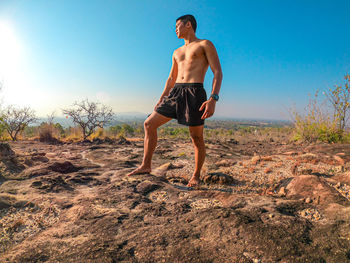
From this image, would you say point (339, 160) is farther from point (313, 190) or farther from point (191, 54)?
point (191, 54)

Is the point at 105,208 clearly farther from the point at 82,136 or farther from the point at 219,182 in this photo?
the point at 82,136

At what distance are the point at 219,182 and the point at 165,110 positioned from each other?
3.75 feet

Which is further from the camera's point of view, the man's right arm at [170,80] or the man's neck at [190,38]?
the man's right arm at [170,80]

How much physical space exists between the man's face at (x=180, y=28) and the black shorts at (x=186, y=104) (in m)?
0.68

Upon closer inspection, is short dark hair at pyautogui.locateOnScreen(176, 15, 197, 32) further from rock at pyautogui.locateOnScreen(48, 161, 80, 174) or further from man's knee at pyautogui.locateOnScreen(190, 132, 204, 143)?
rock at pyautogui.locateOnScreen(48, 161, 80, 174)

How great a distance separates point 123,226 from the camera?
4.91 ft

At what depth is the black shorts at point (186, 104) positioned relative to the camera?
2.38 meters

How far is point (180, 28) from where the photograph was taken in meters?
2.62

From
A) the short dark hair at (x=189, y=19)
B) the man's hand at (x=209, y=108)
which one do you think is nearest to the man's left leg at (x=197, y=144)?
the man's hand at (x=209, y=108)

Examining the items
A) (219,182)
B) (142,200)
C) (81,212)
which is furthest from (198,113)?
(81,212)

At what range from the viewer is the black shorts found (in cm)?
238

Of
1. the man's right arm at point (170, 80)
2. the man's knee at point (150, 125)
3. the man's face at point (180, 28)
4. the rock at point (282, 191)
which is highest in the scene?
the man's face at point (180, 28)

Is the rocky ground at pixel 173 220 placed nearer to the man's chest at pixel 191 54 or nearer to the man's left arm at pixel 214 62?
the man's left arm at pixel 214 62

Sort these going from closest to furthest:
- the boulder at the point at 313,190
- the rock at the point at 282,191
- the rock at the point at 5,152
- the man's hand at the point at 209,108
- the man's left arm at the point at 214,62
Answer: the boulder at the point at 313,190, the rock at the point at 282,191, the man's hand at the point at 209,108, the man's left arm at the point at 214,62, the rock at the point at 5,152
